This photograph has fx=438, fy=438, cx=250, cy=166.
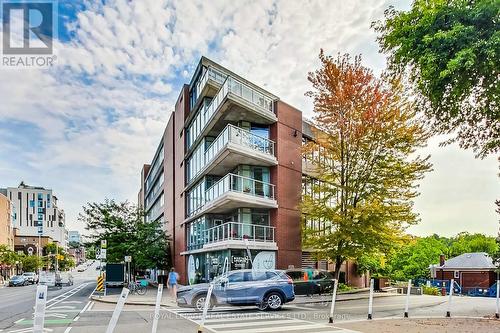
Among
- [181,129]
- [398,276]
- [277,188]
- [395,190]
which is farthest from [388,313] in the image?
[398,276]

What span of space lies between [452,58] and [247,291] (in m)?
11.0

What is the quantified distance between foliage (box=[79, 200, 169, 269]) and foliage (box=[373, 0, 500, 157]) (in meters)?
29.3

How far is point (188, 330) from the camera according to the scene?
40.3 ft

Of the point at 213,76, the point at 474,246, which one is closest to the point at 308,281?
the point at 213,76

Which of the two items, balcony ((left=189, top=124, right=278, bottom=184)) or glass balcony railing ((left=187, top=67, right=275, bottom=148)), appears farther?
glass balcony railing ((left=187, top=67, right=275, bottom=148))

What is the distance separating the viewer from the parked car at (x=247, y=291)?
55.6 feet

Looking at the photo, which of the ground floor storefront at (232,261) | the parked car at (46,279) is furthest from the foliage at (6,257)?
the ground floor storefront at (232,261)

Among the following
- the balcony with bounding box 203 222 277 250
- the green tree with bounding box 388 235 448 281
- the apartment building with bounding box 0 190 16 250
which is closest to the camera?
the balcony with bounding box 203 222 277 250

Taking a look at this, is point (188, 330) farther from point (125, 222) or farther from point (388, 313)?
point (125, 222)

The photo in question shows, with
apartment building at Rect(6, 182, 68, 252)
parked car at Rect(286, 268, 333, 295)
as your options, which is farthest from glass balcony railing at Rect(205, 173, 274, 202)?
apartment building at Rect(6, 182, 68, 252)

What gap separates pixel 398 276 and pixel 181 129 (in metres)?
34.4

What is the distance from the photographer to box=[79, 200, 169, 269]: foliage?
122 feet

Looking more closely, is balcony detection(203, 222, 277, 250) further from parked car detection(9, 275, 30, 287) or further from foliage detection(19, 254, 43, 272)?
foliage detection(19, 254, 43, 272)

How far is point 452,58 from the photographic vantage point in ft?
35.3
